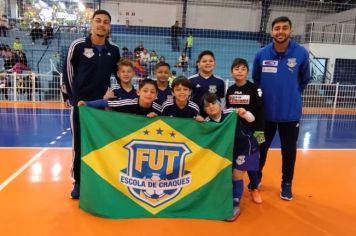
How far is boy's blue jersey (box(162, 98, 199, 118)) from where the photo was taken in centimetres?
319

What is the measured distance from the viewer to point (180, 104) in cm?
318

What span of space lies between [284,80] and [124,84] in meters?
1.66

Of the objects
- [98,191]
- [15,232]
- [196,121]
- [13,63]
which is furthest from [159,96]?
[13,63]

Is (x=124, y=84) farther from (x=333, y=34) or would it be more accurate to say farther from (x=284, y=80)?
(x=333, y=34)

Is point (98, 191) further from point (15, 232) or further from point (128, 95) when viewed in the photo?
point (128, 95)

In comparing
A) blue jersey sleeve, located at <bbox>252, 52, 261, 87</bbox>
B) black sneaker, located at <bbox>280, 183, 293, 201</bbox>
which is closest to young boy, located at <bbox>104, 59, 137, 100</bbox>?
blue jersey sleeve, located at <bbox>252, 52, 261, 87</bbox>

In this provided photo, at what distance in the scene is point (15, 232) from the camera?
8.74 feet

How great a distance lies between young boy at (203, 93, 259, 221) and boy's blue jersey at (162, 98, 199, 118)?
0.44 feet

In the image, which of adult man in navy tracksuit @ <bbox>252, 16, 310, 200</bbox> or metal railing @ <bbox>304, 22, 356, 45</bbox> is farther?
metal railing @ <bbox>304, 22, 356, 45</bbox>

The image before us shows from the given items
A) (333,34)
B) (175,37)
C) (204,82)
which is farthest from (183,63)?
(204,82)

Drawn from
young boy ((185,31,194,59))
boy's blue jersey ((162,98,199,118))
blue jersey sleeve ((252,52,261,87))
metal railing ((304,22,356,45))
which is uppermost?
metal railing ((304,22,356,45))

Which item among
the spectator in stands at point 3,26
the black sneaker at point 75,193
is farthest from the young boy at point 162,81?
the spectator in stands at point 3,26

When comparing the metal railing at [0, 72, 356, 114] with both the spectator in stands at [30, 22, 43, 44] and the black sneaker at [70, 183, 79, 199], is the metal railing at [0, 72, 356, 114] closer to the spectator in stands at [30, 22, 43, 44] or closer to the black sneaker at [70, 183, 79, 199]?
the spectator in stands at [30, 22, 43, 44]

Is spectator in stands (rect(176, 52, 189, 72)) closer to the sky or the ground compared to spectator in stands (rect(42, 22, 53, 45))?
closer to the ground
